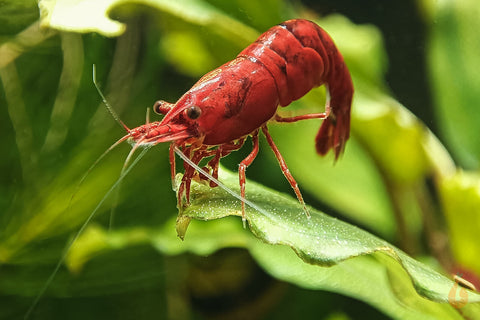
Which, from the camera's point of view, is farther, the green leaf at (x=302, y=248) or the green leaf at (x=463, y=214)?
the green leaf at (x=463, y=214)

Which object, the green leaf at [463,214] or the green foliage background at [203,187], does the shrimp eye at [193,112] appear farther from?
the green leaf at [463,214]

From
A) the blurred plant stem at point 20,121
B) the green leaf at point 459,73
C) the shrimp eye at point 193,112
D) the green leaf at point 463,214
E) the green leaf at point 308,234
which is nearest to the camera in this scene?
the green leaf at point 308,234

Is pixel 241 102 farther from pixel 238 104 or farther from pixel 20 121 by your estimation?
pixel 20 121

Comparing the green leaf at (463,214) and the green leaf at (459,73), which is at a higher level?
the green leaf at (459,73)

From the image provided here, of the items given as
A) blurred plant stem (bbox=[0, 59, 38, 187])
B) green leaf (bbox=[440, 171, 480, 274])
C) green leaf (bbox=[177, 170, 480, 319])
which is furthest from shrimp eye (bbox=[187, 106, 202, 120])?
green leaf (bbox=[440, 171, 480, 274])

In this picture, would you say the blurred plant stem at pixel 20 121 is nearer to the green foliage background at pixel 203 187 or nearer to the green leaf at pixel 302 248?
the green foliage background at pixel 203 187

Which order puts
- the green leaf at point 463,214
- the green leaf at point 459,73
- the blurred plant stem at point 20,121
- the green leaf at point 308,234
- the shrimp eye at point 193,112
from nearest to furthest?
the green leaf at point 308,234, the shrimp eye at point 193,112, the blurred plant stem at point 20,121, the green leaf at point 463,214, the green leaf at point 459,73

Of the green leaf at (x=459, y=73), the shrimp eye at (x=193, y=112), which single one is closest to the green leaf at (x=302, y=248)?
the shrimp eye at (x=193, y=112)

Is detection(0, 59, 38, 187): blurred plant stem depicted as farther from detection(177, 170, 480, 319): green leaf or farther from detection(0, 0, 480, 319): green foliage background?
detection(177, 170, 480, 319): green leaf

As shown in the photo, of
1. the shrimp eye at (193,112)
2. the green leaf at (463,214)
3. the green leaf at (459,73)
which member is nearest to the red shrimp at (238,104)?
the shrimp eye at (193,112)
